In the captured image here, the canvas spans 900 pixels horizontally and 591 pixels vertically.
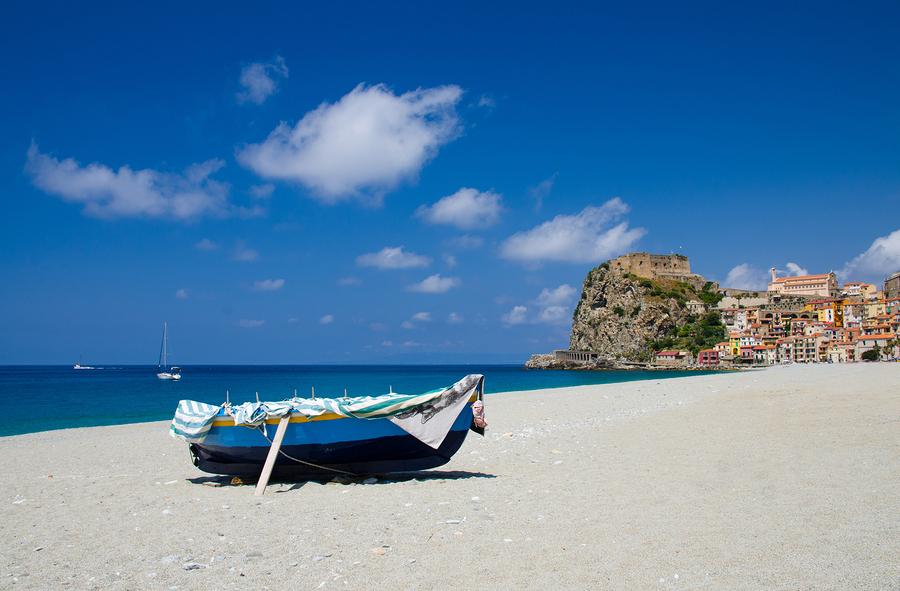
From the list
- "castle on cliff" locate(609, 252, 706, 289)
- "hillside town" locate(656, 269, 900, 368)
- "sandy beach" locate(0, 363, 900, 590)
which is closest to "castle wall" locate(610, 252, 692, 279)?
"castle on cliff" locate(609, 252, 706, 289)

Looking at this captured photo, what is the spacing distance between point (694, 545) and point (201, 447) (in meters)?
8.45

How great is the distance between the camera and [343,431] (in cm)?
1051

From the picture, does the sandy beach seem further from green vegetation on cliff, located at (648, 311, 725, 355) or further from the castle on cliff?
the castle on cliff

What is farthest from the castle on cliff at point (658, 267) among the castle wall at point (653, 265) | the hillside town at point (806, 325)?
the hillside town at point (806, 325)

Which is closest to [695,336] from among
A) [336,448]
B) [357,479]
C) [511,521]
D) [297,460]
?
[357,479]

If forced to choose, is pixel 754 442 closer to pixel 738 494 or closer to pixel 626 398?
pixel 738 494

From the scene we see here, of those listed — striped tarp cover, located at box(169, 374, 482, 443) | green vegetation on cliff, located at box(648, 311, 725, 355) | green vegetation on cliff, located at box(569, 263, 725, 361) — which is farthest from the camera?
green vegetation on cliff, located at box(569, 263, 725, 361)

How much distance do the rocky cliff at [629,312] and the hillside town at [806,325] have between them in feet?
15.7

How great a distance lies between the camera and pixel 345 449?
34.8 ft

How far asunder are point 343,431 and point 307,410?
71cm

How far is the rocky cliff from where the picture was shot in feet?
398

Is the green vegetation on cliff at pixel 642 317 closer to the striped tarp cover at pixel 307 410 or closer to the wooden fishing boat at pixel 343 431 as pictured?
the wooden fishing boat at pixel 343 431

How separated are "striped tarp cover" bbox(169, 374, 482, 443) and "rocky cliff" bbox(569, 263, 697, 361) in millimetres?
114960

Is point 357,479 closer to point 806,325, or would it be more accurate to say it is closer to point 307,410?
point 307,410
